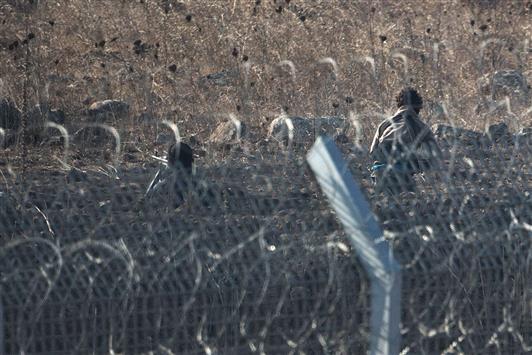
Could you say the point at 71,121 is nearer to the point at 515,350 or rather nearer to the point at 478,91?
the point at 478,91

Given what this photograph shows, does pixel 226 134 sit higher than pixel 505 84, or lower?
lower

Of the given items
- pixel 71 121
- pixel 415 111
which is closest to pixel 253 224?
pixel 415 111

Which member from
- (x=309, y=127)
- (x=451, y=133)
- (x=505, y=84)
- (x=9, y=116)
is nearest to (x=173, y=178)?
(x=451, y=133)

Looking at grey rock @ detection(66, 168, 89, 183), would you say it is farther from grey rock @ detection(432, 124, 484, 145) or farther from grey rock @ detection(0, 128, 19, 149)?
grey rock @ detection(432, 124, 484, 145)

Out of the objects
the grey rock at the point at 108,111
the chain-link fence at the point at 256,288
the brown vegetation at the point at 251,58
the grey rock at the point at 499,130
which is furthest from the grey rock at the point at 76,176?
the grey rock at the point at 499,130

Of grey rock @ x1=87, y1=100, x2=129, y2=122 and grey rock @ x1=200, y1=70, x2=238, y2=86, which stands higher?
grey rock @ x1=200, y1=70, x2=238, y2=86

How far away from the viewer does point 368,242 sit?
9.17 ft

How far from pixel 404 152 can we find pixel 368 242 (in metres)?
0.82

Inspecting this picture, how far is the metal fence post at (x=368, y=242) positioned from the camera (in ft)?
9.14

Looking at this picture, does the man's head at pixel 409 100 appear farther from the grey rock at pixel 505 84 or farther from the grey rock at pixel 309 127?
the grey rock at pixel 505 84

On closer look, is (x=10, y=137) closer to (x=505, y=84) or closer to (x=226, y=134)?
(x=226, y=134)

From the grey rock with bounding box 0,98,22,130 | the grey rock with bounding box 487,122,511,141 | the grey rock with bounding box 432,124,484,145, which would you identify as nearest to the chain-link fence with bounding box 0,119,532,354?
the grey rock with bounding box 432,124,484,145

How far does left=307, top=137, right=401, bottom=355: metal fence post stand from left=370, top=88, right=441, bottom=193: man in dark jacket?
13.0 inches

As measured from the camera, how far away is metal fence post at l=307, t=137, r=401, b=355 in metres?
2.79
